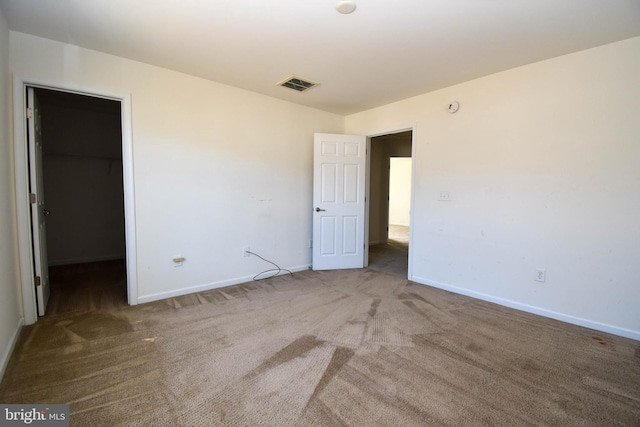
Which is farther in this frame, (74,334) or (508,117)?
(508,117)

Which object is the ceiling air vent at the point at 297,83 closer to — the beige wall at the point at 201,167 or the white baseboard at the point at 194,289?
the beige wall at the point at 201,167

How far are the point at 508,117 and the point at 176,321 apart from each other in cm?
381

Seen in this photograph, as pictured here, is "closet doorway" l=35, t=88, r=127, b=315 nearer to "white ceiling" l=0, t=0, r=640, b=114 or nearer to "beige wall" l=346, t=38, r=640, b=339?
"white ceiling" l=0, t=0, r=640, b=114

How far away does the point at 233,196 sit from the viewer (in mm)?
3590

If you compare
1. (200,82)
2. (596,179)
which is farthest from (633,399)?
(200,82)

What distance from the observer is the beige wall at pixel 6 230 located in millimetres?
1961

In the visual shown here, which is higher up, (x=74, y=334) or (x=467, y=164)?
(x=467, y=164)

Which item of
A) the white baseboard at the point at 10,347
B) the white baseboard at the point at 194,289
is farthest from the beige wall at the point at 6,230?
the white baseboard at the point at 194,289

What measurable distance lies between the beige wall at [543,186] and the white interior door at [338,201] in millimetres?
1075

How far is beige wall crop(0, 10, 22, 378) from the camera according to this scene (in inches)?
77.2

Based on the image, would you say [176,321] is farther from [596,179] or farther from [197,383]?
[596,179]

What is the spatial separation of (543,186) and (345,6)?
242 cm

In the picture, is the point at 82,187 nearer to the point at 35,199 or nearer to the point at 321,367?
the point at 35,199

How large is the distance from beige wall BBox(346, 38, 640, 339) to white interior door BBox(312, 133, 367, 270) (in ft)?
3.53
